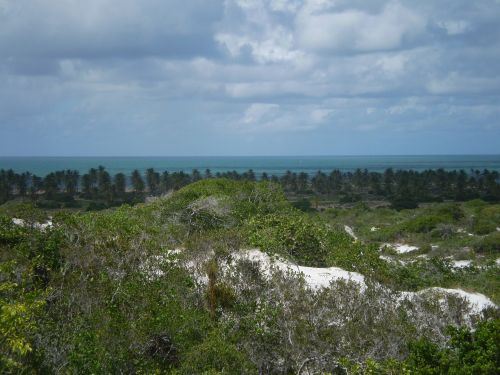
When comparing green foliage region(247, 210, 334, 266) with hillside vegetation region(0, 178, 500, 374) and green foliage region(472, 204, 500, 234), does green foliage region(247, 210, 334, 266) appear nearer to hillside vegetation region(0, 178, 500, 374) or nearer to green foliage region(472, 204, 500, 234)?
hillside vegetation region(0, 178, 500, 374)

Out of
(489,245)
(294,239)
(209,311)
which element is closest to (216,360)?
(209,311)

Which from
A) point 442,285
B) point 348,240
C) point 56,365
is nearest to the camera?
point 56,365

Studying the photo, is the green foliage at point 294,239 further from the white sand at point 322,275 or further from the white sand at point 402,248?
the white sand at point 402,248

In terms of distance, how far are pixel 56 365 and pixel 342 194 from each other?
213ft

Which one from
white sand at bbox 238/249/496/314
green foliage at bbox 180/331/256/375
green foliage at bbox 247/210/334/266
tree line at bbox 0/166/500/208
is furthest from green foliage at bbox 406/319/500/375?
tree line at bbox 0/166/500/208

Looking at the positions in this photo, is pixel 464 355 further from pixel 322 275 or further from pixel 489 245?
pixel 489 245

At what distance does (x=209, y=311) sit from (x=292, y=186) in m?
63.7

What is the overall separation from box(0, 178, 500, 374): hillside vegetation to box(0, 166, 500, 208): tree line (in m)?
39.5

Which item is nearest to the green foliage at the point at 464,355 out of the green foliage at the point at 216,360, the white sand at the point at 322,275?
the green foliage at the point at 216,360

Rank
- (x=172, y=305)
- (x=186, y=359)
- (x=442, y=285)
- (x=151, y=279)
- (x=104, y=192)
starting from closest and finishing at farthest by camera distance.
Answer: (x=186, y=359) → (x=172, y=305) → (x=151, y=279) → (x=442, y=285) → (x=104, y=192)

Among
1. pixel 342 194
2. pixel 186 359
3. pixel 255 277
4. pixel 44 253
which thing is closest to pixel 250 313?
pixel 255 277

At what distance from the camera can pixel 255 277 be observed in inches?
428

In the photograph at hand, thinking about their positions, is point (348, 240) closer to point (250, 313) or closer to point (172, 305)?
point (250, 313)

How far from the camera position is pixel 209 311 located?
387 inches
